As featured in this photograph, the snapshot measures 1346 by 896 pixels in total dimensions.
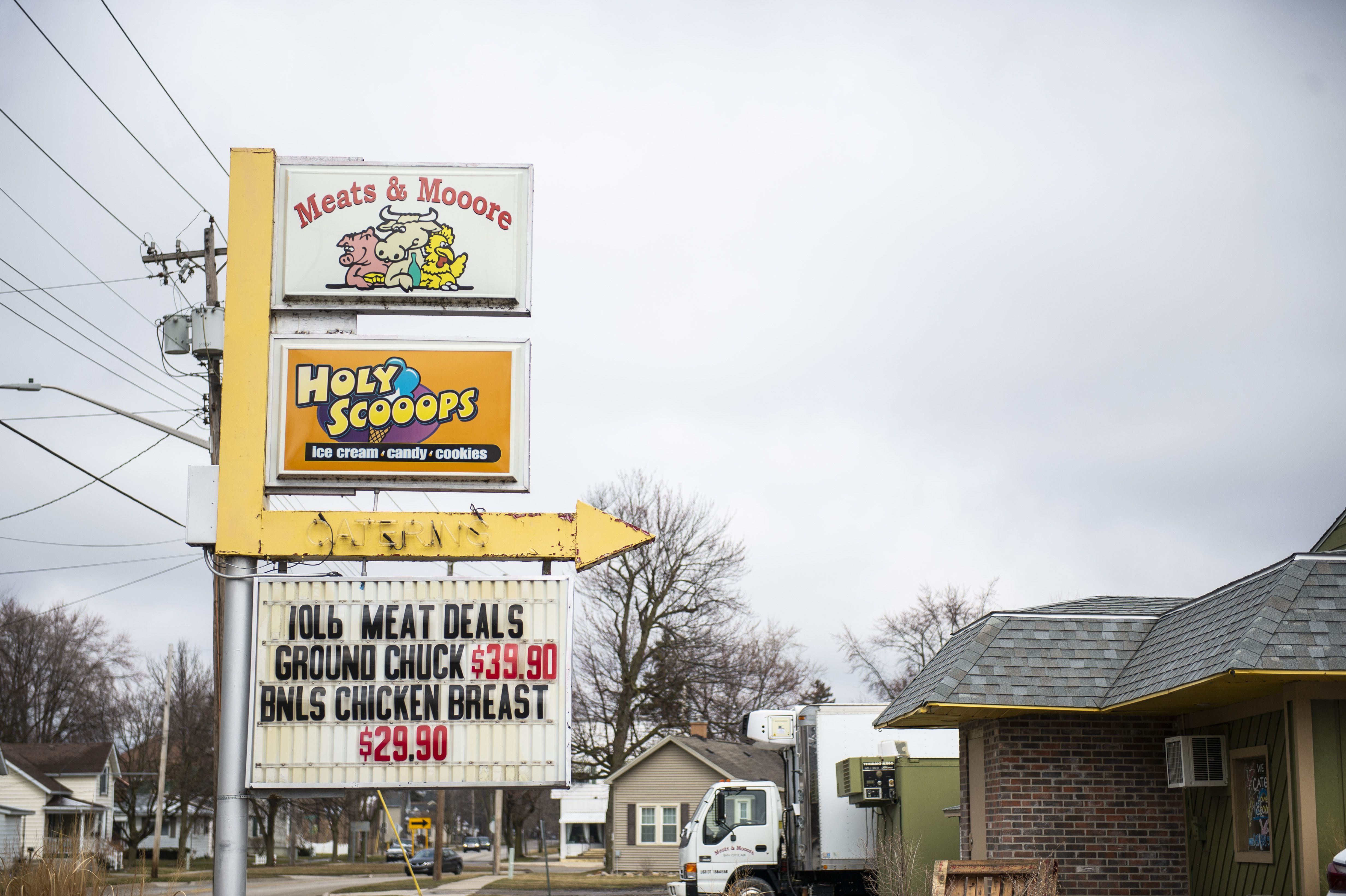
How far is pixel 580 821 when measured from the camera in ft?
252

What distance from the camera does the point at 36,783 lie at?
52.1m

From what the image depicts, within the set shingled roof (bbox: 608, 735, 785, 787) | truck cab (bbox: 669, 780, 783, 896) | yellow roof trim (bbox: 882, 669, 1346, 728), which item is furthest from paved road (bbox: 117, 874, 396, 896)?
yellow roof trim (bbox: 882, 669, 1346, 728)

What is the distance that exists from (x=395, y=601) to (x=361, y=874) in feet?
148

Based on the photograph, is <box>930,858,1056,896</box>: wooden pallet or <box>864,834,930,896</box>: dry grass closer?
<box>930,858,1056,896</box>: wooden pallet

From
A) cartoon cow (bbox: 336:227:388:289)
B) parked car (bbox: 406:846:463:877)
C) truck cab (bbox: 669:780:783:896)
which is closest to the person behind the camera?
cartoon cow (bbox: 336:227:388:289)

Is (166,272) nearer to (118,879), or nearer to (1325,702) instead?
(118,879)

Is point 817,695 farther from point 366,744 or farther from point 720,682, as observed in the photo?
point 366,744

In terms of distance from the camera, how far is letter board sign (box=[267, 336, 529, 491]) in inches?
362

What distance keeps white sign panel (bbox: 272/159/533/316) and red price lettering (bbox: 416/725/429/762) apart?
3.24 meters

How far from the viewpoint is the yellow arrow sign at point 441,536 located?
29.9 ft

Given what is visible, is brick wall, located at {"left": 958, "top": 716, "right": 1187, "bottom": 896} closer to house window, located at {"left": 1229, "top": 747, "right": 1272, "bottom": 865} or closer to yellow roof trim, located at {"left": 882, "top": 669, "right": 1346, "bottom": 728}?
yellow roof trim, located at {"left": 882, "top": 669, "right": 1346, "bottom": 728}

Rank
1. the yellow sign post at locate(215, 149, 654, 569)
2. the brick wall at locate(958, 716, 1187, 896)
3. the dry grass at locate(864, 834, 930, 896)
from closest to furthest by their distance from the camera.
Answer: the yellow sign post at locate(215, 149, 654, 569) < the brick wall at locate(958, 716, 1187, 896) < the dry grass at locate(864, 834, 930, 896)

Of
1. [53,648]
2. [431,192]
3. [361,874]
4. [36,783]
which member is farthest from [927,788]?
[53,648]

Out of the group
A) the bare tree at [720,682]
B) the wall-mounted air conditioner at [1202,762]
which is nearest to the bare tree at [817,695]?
the bare tree at [720,682]
